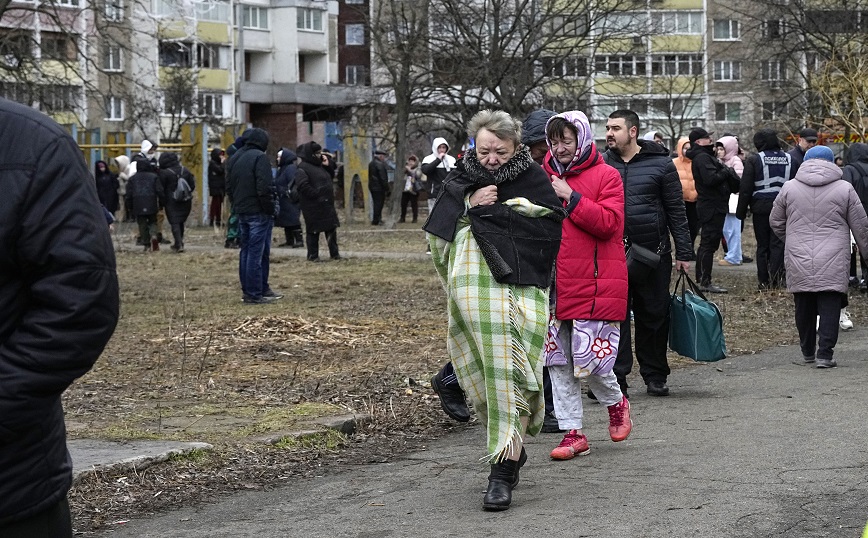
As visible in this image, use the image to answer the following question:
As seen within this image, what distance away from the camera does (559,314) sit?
7.75 m

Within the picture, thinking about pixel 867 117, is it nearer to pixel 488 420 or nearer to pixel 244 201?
pixel 244 201

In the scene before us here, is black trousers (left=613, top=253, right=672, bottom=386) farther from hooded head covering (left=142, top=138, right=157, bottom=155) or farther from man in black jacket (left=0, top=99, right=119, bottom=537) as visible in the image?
hooded head covering (left=142, top=138, right=157, bottom=155)

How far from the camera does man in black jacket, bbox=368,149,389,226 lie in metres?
35.9

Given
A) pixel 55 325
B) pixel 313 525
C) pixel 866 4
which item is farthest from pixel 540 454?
pixel 866 4

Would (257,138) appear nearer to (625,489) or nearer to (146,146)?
(625,489)

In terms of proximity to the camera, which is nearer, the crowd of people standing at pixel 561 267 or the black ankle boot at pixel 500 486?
the black ankle boot at pixel 500 486

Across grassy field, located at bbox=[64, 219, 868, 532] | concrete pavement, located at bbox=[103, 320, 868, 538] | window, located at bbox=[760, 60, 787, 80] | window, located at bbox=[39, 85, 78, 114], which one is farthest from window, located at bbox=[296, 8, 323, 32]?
concrete pavement, located at bbox=[103, 320, 868, 538]

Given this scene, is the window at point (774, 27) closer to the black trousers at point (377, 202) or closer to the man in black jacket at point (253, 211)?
the black trousers at point (377, 202)

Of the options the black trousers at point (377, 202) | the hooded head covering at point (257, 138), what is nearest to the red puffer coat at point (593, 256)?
the hooded head covering at point (257, 138)

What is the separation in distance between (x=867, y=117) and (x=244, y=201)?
10.2 metres

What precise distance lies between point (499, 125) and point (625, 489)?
68.5 inches

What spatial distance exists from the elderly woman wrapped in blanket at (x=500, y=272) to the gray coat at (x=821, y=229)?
4.92 meters

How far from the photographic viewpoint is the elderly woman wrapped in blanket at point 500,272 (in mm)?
6523

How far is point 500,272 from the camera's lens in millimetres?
6500
